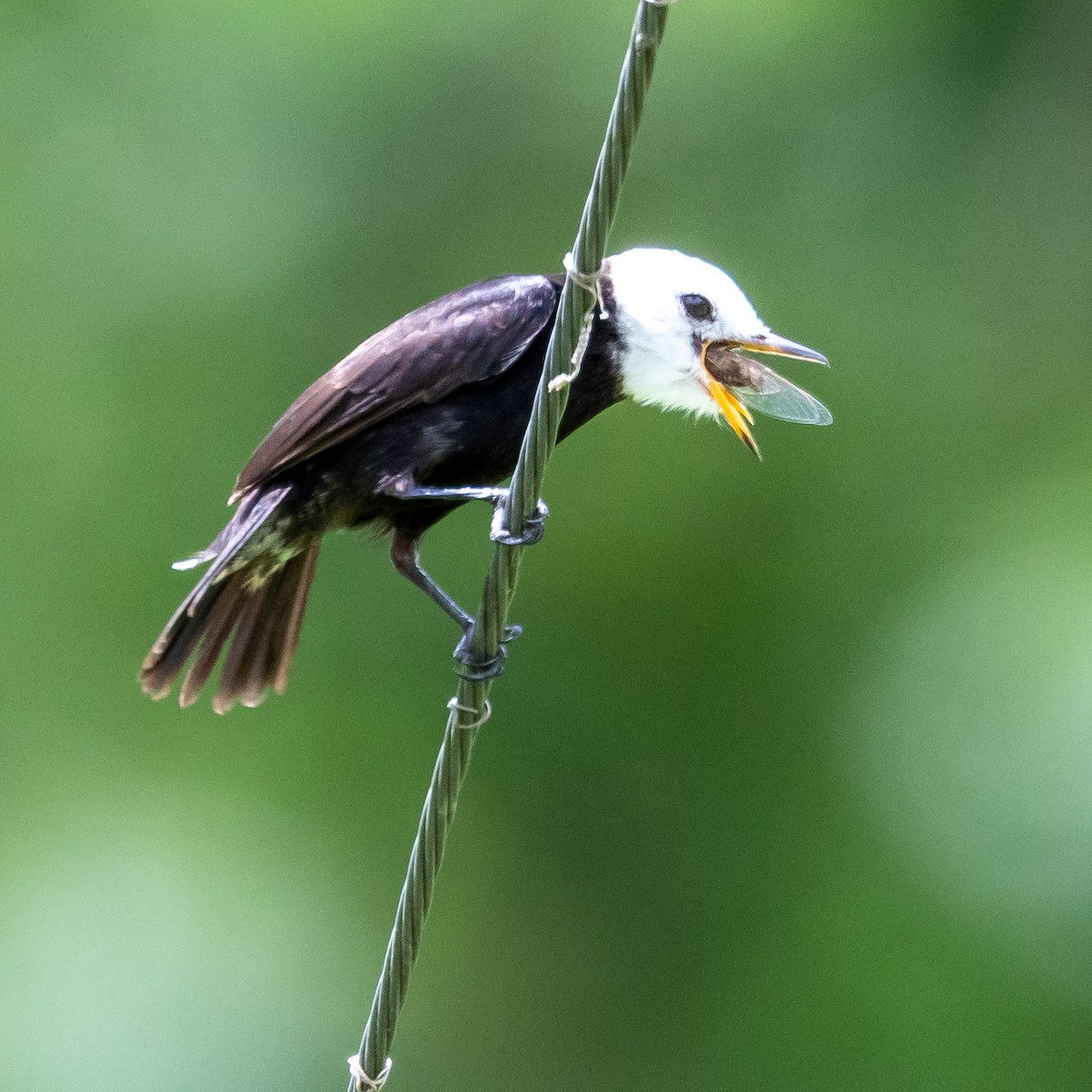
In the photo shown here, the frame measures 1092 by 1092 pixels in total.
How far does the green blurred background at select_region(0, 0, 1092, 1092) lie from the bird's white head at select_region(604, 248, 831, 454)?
11.7 feet

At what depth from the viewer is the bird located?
3.65 metres

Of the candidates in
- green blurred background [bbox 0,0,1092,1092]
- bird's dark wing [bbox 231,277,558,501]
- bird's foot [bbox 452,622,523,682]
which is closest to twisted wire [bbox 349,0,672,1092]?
bird's foot [bbox 452,622,523,682]

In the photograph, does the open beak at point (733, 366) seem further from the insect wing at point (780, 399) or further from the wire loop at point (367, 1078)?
the wire loop at point (367, 1078)

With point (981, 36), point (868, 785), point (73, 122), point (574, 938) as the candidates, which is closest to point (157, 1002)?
point (574, 938)

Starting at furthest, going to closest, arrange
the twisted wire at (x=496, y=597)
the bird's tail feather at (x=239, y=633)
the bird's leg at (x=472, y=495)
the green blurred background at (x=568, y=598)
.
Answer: the green blurred background at (x=568, y=598), the bird's tail feather at (x=239, y=633), the bird's leg at (x=472, y=495), the twisted wire at (x=496, y=597)

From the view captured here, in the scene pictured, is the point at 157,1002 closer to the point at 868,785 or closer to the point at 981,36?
the point at 868,785

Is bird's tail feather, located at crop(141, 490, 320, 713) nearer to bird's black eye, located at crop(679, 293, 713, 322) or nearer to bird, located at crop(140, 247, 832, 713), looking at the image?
bird, located at crop(140, 247, 832, 713)

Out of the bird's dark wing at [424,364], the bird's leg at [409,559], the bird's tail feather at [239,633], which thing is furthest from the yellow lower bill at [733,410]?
the bird's tail feather at [239,633]

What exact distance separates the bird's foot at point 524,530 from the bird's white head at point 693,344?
0.62 metres

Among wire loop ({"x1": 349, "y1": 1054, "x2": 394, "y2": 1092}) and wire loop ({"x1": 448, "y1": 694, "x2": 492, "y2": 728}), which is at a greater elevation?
wire loop ({"x1": 448, "y1": 694, "x2": 492, "y2": 728})

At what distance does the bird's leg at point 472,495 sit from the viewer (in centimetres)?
313

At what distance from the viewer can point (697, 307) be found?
380 centimetres

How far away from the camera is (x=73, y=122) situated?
8.23m

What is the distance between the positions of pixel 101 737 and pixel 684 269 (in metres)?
5.03
